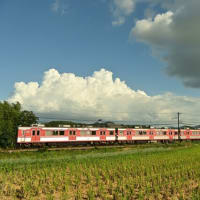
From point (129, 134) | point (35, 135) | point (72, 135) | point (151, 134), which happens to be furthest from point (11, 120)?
point (151, 134)

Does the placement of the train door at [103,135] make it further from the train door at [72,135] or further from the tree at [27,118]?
the tree at [27,118]

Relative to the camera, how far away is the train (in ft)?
110

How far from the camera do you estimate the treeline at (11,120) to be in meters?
37.6

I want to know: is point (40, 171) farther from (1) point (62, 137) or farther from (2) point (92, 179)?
(1) point (62, 137)

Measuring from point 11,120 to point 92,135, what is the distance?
18.7m

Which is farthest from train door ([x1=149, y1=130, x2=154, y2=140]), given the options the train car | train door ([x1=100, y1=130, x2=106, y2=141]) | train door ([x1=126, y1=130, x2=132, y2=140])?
train door ([x1=100, y1=130, x2=106, y2=141])

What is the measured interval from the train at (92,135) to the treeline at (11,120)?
619cm

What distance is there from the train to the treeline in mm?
6192

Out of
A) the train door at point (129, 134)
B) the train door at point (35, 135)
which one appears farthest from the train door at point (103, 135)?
the train door at point (35, 135)

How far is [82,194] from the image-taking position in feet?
34.9

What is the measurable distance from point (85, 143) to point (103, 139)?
13.0ft

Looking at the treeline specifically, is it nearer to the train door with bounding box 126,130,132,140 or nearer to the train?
the train

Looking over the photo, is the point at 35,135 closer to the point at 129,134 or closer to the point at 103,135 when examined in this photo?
the point at 103,135

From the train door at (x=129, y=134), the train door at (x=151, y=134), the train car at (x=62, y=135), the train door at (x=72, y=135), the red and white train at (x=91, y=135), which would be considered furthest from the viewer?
the train door at (x=151, y=134)
